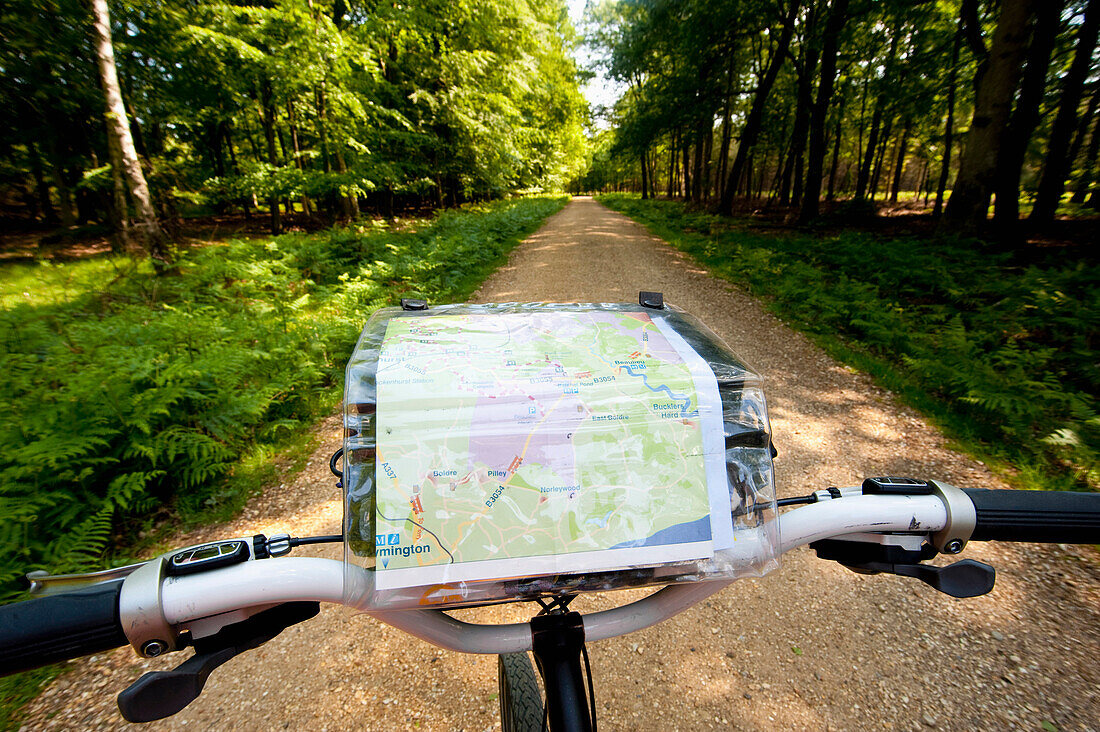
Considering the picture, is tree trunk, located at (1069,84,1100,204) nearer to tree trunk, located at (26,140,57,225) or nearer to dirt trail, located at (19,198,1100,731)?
dirt trail, located at (19,198,1100,731)

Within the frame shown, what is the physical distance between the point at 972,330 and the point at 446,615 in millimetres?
7783

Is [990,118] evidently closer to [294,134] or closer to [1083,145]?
[1083,145]

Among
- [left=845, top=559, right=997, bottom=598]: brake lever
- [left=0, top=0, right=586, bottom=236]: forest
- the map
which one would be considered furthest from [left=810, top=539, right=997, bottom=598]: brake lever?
[left=0, top=0, right=586, bottom=236]: forest

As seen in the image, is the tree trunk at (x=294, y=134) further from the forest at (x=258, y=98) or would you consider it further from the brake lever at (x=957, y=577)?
the brake lever at (x=957, y=577)

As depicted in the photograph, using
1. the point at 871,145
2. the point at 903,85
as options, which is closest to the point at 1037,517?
the point at 903,85

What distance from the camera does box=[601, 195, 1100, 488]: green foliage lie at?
4.00 metres

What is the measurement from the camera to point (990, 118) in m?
8.12

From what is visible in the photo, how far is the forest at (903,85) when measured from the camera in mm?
8398

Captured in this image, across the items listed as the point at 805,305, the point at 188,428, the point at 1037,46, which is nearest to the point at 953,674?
the point at 188,428

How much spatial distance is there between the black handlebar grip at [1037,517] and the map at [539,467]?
24.7 inches

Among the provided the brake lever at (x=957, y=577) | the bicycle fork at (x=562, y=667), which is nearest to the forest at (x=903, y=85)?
the brake lever at (x=957, y=577)

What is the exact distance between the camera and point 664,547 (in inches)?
37.1

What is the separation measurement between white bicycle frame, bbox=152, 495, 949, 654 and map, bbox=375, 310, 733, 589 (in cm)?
18

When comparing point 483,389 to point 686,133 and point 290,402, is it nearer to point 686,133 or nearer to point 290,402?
point 290,402
